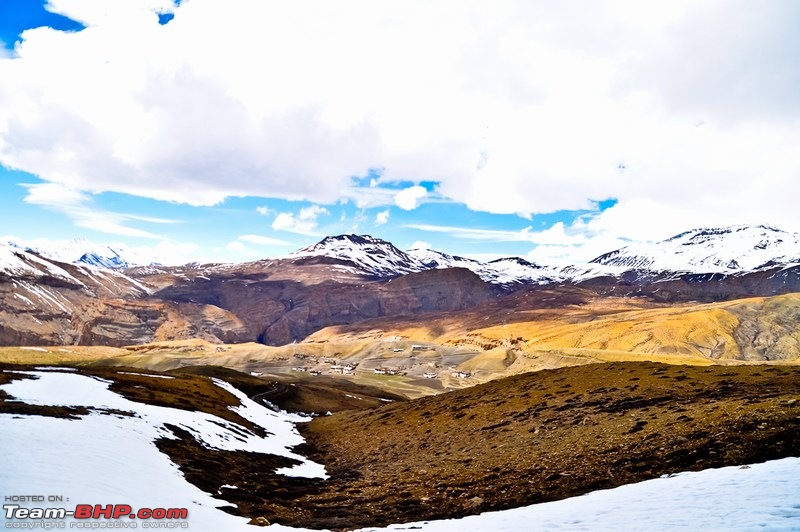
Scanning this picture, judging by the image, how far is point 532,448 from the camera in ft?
104

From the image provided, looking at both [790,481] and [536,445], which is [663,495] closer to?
[790,481]

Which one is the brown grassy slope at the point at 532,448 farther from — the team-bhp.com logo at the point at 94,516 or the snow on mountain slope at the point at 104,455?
the team-bhp.com logo at the point at 94,516

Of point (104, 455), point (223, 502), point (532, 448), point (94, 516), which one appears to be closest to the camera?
point (94, 516)

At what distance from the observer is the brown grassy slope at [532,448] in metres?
21.5

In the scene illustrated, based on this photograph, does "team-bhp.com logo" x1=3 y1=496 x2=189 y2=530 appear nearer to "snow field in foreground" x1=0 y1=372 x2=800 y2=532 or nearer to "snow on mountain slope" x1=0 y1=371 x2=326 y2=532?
"snow on mountain slope" x1=0 y1=371 x2=326 y2=532

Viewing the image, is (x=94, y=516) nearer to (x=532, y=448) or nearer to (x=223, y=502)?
(x=223, y=502)

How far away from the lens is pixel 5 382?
39531mm

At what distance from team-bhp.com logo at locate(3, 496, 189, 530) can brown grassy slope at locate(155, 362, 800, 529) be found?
4563mm

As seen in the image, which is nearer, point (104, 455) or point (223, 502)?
point (223, 502)

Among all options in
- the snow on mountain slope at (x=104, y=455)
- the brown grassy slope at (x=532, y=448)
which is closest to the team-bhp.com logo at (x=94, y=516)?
the snow on mountain slope at (x=104, y=455)

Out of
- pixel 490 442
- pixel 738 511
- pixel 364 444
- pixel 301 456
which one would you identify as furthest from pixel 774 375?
pixel 301 456

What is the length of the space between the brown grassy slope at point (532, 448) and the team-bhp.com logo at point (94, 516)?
456cm

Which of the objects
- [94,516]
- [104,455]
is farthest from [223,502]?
[94,516]

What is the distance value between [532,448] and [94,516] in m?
25.0
